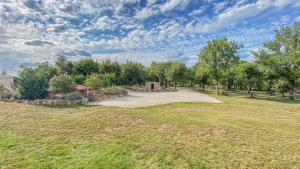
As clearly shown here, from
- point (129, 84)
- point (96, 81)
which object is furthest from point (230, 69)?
point (96, 81)

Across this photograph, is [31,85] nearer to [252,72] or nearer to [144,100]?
[144,100]

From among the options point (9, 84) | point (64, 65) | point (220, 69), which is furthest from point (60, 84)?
point (220, 69)

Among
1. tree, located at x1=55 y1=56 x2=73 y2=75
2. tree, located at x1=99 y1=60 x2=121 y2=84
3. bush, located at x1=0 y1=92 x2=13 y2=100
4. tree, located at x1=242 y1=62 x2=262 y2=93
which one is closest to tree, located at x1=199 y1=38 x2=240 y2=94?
tree, located at x1=242 y1=62 x2=262 y2=93

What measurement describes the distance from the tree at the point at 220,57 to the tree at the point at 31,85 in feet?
82.5

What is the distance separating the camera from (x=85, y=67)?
36.5m

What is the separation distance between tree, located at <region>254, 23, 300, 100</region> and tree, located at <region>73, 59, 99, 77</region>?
99.2 feet

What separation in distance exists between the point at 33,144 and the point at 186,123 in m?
5.94

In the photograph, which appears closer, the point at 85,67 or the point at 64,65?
the point at 64,65

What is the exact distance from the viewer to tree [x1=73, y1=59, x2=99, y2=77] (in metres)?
35.9

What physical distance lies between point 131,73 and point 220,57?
17903 mm

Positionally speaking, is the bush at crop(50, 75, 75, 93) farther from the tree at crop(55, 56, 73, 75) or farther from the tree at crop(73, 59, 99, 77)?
the tree at crop(55, 56, 73, 75)

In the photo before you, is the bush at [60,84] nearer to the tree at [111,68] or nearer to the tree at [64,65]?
the tree at [64,65]

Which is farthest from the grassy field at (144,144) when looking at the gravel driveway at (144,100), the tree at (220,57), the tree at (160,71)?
the tree at (160,71)

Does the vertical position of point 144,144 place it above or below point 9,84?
below
